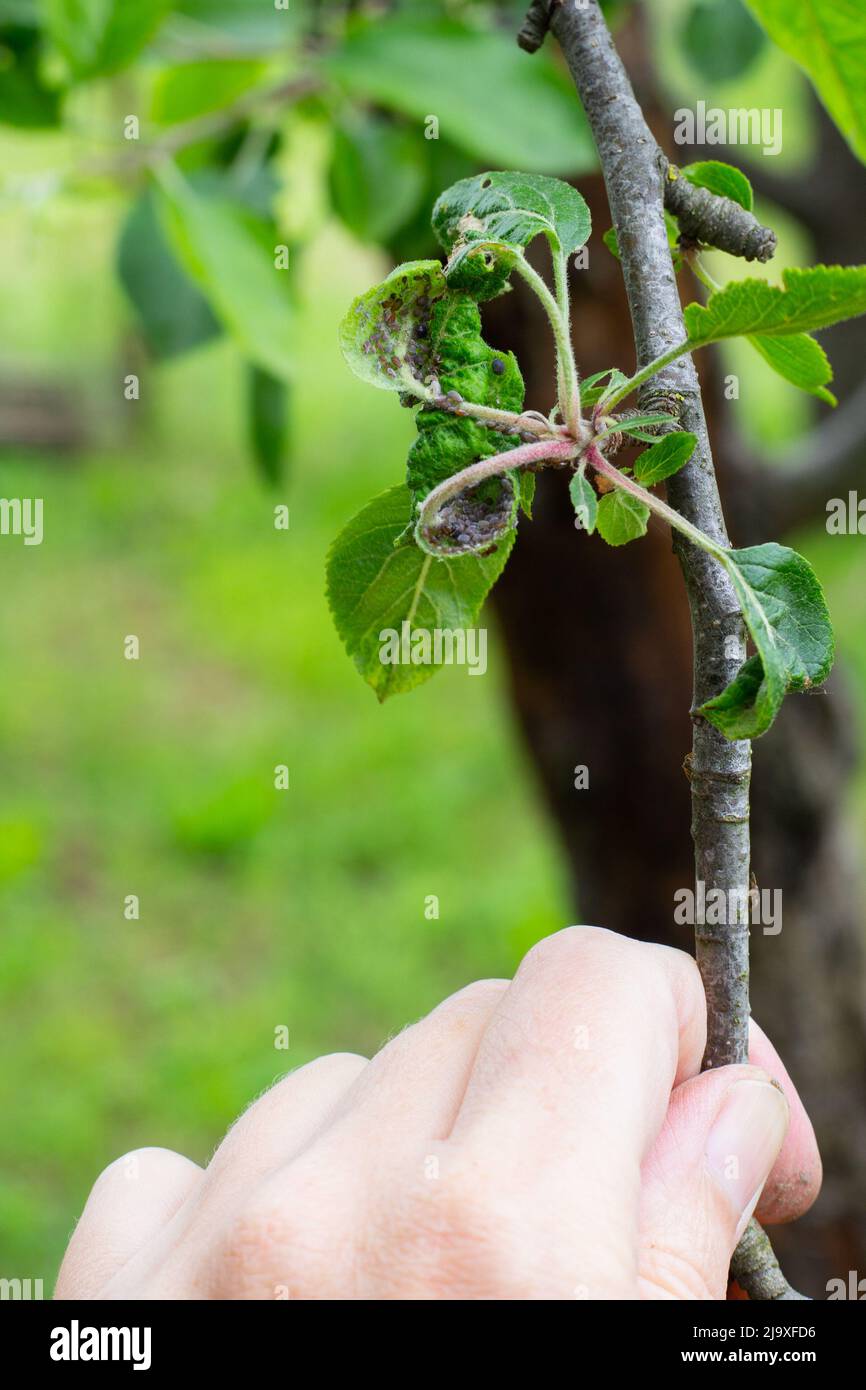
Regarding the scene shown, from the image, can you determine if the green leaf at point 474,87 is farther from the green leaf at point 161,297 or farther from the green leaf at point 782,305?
the green leaf at point 782,305

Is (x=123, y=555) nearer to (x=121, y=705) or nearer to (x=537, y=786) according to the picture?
(x=121, y=705)

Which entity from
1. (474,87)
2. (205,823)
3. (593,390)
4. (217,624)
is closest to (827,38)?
(593,390)

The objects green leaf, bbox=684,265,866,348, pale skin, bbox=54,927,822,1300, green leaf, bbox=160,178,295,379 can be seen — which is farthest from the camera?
green leaf, bbox=160,178,295,379

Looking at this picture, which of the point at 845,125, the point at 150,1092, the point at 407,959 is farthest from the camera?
the point at 407,959

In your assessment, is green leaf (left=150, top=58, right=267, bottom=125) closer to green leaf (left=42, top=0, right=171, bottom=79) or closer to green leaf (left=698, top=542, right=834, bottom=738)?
green leaf (left=42, top=0, right=171, bottom=79)

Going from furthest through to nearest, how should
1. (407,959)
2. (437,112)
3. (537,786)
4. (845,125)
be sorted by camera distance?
(407,959), (537,786), (437,112), (845,125)

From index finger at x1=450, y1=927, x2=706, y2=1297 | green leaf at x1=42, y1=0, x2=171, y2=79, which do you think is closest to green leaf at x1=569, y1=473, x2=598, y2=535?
index finger at x1=450, y1=927, x2=706, y2=1297
